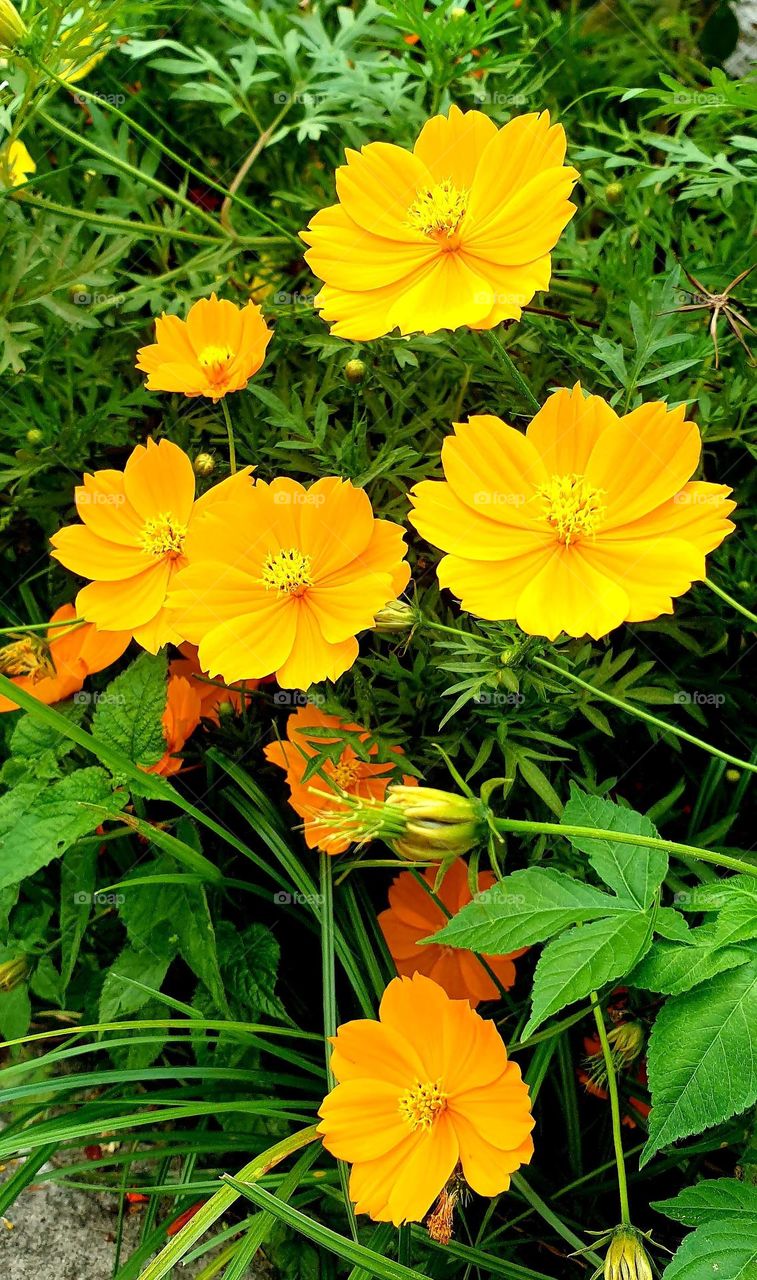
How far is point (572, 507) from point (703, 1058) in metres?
0.42

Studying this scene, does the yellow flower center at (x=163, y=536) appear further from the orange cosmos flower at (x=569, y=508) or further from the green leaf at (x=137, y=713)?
the orange cosmos flower at (x=569, y=508)

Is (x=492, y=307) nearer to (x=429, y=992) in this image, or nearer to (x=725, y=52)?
(x=429, y=992)

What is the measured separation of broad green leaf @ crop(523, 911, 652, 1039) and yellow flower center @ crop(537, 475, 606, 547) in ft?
0.98

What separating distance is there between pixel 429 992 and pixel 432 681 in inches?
11.4

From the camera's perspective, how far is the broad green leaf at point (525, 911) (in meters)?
0.80

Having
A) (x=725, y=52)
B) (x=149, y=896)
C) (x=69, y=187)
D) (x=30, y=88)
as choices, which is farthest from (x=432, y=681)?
(x=725, y=52)

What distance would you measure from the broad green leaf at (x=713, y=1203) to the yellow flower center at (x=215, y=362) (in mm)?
783

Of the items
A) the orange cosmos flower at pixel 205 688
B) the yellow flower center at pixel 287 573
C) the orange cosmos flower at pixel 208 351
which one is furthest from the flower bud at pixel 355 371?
the orange cosmos flower at pixel 205 688

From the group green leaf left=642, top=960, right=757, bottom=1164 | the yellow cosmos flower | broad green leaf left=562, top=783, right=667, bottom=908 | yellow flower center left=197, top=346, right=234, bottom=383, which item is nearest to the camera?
green leaf left=642, top=960, right=757, bottom=1164

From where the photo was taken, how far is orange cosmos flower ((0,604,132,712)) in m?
1.13

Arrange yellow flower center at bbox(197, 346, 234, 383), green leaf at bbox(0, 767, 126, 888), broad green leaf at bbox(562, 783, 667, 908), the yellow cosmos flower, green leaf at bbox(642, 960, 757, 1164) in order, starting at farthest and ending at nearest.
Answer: the yellow cosmos flower < yellow flower center at bbox(197, 346, 234, 383) < green leaf at bbox(0, 767, 126, 888) < broad green leaf at bbox(562, 783, 667, 908) < green leaf at bbox(642, 960, 757, 1164)

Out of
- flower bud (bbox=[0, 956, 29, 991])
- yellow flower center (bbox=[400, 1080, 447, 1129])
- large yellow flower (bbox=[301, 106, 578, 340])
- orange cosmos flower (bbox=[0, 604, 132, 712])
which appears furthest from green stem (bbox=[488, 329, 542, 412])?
flower bud (bbox=[0, 956, 29, 991])

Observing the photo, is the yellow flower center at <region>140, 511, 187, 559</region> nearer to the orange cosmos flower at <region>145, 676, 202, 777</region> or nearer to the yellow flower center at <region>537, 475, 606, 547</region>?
the orange cosmos flower at <region>145, 676, 202, 777</region>

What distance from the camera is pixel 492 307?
2.87 ft
